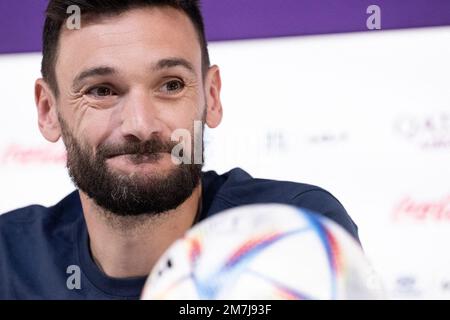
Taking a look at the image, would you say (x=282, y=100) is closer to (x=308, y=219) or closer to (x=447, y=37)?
(x=447, y=37)

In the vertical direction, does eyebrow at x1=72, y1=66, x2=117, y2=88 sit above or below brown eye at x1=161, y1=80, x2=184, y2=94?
above

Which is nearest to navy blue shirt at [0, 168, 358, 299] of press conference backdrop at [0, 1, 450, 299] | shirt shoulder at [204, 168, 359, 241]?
shirt shoulder at [204, 168, 359, 241]

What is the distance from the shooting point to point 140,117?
1231 millimetres

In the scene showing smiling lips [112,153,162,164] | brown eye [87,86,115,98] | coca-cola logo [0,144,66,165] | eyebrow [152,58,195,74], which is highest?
eyebrow [152,58,195,74]

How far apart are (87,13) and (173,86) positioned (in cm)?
23

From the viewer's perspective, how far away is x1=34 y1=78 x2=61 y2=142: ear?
4.76ft

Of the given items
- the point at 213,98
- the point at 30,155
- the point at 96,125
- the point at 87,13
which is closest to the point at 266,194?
the point at 213,98

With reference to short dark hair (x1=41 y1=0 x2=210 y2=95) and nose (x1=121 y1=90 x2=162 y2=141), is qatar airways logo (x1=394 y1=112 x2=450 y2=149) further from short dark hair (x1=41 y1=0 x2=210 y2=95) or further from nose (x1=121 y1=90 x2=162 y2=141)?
nose (x1=121 y1=90 x2=162 y2=141)

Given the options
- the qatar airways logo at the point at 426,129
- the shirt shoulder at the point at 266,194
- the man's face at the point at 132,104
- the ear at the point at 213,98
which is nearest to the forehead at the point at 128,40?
the man's face at the point at 132,104

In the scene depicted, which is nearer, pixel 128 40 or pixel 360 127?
pixel 128 40

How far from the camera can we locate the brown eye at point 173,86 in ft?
4.25

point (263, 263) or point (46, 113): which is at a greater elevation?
point (46, 113)

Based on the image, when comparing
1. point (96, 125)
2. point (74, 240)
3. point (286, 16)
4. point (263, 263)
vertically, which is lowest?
point (74, 240)

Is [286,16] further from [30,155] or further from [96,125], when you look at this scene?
[30,155]
